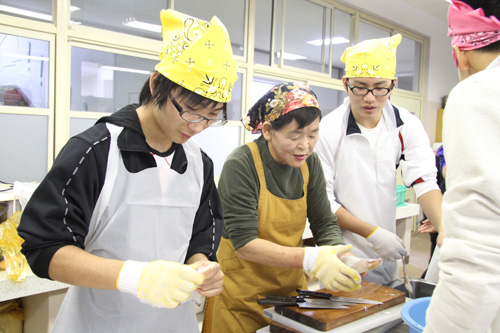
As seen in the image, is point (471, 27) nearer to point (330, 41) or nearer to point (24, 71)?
point (24, 71)

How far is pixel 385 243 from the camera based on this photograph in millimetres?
1687

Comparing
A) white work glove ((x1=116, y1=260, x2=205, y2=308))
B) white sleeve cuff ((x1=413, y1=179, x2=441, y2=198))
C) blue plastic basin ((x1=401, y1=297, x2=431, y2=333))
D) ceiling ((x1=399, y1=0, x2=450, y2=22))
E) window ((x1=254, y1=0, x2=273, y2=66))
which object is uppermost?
ceiling ((x1=399, y1=0, x2=450, y2=22))

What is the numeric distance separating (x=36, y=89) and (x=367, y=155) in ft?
7.24

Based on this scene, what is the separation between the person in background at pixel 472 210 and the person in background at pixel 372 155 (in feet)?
3.04

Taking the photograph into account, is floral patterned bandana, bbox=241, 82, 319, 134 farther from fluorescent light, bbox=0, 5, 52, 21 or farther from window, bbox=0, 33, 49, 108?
fluorescent light, bbox=0, 5, 52, 21

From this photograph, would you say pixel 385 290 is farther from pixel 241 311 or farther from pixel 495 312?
pixel 495 312

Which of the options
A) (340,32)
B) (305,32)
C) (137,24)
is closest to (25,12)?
(137,24)

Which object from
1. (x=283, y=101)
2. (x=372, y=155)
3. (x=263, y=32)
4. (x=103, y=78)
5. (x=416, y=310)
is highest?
(x=263, y=32)

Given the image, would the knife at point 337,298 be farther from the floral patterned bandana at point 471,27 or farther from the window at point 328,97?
the window at point 328,97

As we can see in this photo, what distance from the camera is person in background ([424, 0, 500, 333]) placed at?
A: 2.34 feet

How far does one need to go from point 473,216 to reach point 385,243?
3.28 ft

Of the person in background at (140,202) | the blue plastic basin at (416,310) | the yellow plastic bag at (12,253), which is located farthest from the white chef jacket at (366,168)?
the yellow plastic bag at (12,253)

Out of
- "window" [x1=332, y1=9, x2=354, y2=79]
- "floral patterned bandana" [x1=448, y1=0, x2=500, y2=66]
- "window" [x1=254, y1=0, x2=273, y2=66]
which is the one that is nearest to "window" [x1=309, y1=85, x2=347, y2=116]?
"window" [x1=332, y1=9, x2=354, y2=79]

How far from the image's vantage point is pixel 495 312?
738 millimetres
